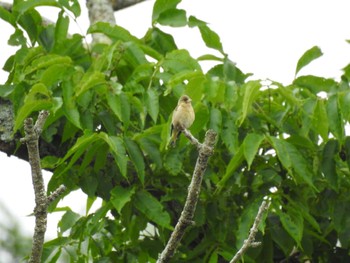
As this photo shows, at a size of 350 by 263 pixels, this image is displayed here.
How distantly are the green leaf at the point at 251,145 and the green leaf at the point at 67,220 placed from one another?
1358mm

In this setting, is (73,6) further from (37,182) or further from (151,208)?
(37,182)

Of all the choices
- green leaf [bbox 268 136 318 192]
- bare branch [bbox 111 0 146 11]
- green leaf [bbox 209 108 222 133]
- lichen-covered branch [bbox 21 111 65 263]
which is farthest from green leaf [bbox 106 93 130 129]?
bare branch [bbox 111 0 146 11]

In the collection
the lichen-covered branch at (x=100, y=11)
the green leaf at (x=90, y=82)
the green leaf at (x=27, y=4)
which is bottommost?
the green leaf at (x=90, y=82)


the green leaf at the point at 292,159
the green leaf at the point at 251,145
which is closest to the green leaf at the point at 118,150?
the green leaf at the point at 251,145

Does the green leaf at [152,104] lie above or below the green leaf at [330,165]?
above

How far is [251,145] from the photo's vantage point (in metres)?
3.97

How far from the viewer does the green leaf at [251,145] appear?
3912 millimetres

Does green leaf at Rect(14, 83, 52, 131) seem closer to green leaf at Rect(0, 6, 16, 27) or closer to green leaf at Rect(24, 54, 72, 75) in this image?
green leaf at Rect(24, 54, 72, 75)

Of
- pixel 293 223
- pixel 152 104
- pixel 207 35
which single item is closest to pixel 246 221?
pixel 293 223

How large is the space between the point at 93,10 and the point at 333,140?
6.41 ft

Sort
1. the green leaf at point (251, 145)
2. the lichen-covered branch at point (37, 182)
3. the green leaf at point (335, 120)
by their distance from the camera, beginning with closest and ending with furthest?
the lichen-covered branch at point (37, 182) → the green leaf at point (251, 145) → the green leaf at point (335, 120)

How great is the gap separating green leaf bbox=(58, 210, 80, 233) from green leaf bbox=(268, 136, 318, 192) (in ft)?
4.48

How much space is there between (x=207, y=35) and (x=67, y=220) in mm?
1283

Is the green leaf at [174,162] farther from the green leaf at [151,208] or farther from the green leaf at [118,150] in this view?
the green leaf at [118,150]
